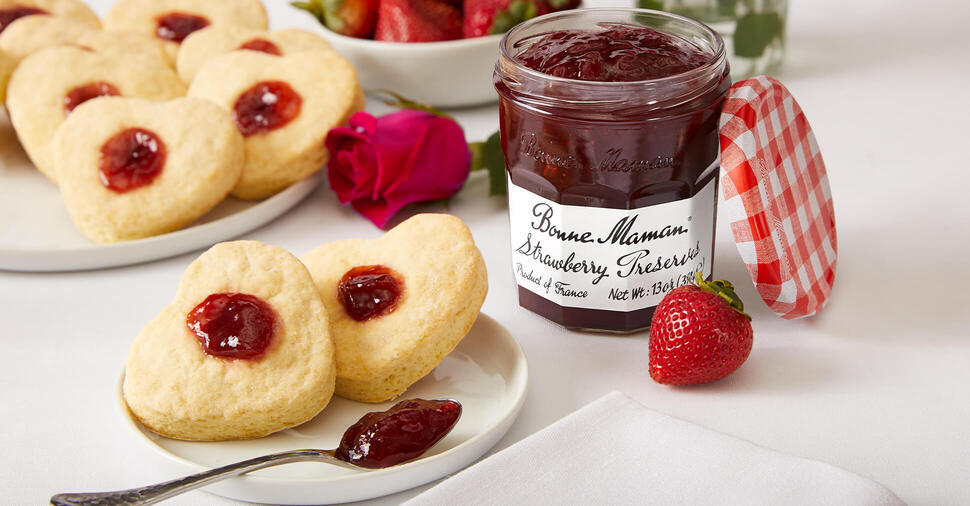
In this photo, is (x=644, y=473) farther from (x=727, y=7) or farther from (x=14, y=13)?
(x=14, y=13)

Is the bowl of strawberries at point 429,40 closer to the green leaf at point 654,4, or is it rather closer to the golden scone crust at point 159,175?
the green leaf at point 654,4

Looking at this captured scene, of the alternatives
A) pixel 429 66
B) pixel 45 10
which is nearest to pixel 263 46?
pixel 429 66

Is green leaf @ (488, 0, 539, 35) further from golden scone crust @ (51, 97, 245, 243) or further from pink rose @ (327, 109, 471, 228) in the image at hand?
golden scone crust @ (51, 97, 245, 243)

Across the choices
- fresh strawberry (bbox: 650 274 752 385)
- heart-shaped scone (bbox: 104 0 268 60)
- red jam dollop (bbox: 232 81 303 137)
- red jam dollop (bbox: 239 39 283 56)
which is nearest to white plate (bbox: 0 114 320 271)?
red jam dollop (bbox: 232 81 303 137)

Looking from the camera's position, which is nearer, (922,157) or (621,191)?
(621,191)

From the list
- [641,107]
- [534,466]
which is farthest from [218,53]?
[534,466]

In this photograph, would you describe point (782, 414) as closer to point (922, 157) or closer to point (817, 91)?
point (922, 157)
